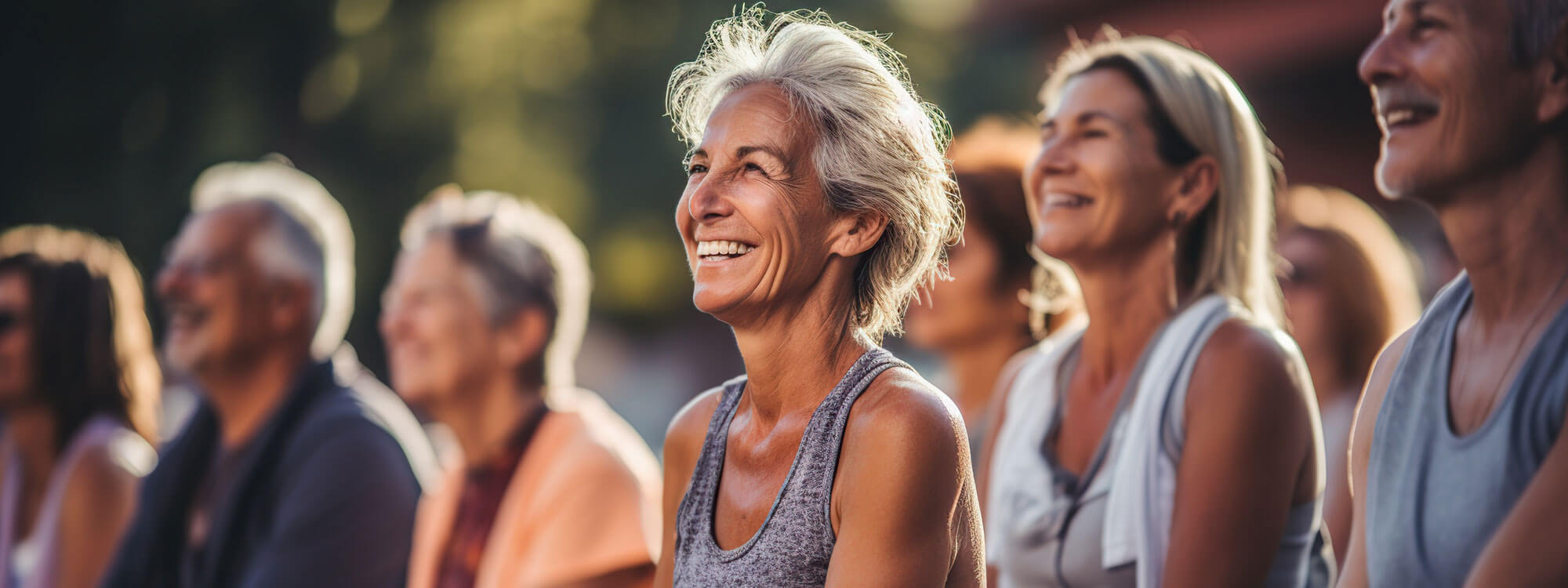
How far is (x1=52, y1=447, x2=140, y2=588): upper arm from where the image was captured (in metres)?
4.70

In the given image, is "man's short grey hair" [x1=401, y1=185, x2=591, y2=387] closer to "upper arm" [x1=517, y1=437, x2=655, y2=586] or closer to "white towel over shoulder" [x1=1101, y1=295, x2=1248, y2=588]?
"upper arm" [x1=517, y1=437, x2=655, y2=586]

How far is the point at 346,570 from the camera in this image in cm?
400

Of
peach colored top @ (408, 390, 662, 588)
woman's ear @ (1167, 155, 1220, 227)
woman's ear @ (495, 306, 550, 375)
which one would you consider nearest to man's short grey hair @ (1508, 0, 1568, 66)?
woman's ear @ (1167, 155, 1220, 227)

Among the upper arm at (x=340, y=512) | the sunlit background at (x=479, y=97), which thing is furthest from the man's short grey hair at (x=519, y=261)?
the sunlit background at (x=479, y=97)

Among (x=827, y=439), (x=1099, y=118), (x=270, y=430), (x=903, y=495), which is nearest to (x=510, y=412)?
(x=270, y=430)

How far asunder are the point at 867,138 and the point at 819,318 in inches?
11.4

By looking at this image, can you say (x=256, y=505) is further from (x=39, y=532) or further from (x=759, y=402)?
(x=759, y=402)

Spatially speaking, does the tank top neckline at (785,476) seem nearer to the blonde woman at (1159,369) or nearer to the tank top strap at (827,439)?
the tank top strap at (827,439)

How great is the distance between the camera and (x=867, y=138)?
2.02 m

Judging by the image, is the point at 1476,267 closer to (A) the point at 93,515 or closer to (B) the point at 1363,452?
(B) the point at 1363,452

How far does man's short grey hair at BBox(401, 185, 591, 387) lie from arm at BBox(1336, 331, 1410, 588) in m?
2.55

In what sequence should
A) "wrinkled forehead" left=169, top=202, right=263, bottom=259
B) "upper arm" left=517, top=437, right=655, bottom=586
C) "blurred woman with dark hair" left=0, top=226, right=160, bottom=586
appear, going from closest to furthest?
1. "upper arm" left=517, top=437, right=655, bottom=586
2. "wrinkled forehead" left=169, top=202, right=263, bottom=259
3. "blurred woman with dark hair" left=0, top=226, right=160, bottom=586

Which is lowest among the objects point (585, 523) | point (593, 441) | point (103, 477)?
point (103, 477)

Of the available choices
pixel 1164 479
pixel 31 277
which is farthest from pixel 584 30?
pixel 1164 479
